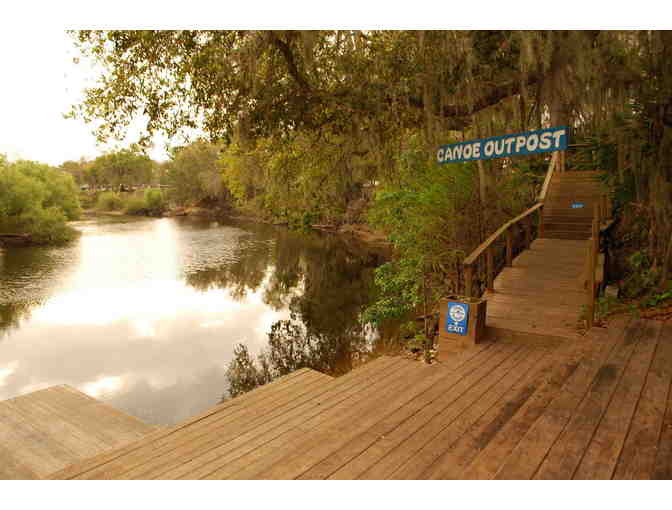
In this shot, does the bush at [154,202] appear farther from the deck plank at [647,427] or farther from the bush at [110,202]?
the deck plank at [647,427]

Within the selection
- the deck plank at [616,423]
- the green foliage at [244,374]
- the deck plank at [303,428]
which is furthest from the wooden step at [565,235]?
the deck plank at [303,428]

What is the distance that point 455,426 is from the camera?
2.97 m

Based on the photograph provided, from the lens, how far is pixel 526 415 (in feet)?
9.96

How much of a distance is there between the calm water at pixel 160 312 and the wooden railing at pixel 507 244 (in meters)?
4.17

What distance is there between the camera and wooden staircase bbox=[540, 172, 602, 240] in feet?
32.8

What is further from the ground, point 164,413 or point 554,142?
point 554,142

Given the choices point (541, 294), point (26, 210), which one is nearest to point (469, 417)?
point (541, 294)

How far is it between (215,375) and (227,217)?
38916 mm

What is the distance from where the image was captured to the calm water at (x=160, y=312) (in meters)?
9.34

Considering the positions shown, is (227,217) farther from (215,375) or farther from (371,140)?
(371,140)

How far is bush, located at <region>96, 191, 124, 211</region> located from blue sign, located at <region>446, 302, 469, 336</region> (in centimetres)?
6039

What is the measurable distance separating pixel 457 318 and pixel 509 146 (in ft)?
6.16

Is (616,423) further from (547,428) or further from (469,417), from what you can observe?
(469,417)
